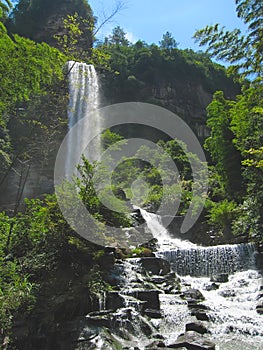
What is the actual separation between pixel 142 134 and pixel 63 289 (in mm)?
26526

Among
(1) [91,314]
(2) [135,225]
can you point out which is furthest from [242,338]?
(2) [135,225]

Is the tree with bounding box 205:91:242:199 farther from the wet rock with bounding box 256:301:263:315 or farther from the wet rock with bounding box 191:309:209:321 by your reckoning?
the wet rock with bounding box 191:309:209:321

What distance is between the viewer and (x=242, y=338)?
5953mm

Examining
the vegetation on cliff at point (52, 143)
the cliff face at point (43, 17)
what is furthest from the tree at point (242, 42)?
the cliff face at point (43, 17)

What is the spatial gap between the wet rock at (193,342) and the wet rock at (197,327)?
40cm

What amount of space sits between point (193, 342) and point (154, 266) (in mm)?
4299

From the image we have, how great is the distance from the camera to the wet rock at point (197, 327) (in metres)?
6.11

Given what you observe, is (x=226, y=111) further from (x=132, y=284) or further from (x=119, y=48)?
(x=119, y=48)

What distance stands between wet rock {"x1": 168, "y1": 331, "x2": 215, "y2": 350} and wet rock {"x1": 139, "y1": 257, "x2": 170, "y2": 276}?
3.77 m

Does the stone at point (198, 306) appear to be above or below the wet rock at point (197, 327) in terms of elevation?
above

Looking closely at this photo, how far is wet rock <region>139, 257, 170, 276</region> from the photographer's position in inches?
375

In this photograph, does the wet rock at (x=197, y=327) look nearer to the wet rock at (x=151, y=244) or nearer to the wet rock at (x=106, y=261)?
the wet rock at (x=106, y=261)

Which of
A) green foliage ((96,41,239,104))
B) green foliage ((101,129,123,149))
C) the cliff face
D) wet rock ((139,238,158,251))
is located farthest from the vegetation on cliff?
the cliff face

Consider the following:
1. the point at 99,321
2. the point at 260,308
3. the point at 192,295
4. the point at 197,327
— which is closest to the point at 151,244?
the point at 192,295
